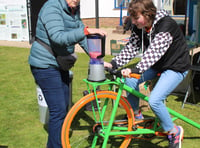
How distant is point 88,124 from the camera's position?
4.16 meters

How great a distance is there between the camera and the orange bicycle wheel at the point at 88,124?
2.75 m

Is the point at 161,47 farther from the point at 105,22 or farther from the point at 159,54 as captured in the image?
the point at 105,22

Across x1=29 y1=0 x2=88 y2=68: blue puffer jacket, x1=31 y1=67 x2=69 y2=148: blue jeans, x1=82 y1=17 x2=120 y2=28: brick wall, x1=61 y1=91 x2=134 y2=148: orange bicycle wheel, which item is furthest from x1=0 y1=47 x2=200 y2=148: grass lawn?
x1=82 y1=17 x2=120 y2=28: brick wall

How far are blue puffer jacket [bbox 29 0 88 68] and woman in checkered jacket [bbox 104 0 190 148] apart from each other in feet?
1.88

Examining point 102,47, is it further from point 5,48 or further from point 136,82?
point 5,48

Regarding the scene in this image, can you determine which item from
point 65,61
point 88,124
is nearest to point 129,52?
point 65,61

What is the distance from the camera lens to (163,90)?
9.53 feet

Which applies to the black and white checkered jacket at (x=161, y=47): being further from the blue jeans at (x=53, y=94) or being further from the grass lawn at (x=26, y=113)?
the grass lawn at (x=26, y=113)

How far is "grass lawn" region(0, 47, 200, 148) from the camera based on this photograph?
364cm

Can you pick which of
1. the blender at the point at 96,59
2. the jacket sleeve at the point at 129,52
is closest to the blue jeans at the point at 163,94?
the jacket sleeve at the point at 129,52

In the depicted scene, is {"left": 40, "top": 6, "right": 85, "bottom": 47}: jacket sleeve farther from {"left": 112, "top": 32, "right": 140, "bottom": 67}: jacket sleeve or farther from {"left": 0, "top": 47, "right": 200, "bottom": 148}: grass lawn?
{"left": 0, "top": 47, "right": 200, "bottom": 148}: grass lawn

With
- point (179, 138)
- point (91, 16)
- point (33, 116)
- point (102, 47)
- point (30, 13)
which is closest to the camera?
point (102, 47)

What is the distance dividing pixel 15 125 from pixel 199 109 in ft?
10.1

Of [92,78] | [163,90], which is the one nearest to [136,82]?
[163,90]
